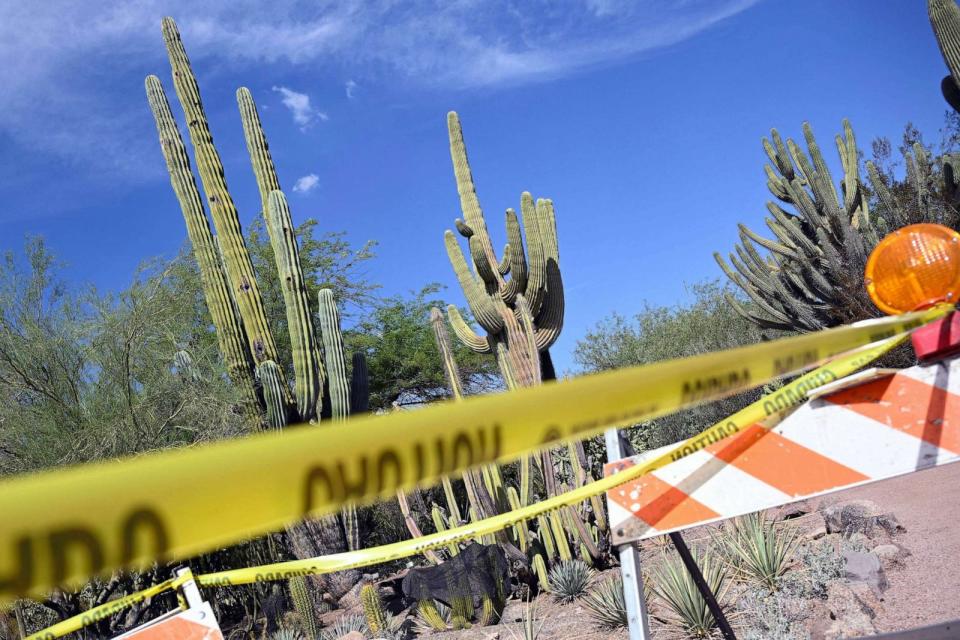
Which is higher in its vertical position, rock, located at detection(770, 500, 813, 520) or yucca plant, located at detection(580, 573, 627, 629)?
yucca plant, located at detection(580, 573, 627, 629)

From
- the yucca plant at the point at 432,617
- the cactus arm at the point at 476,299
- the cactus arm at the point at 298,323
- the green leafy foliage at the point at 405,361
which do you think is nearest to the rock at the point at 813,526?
the yucca plant at the point at 432,617

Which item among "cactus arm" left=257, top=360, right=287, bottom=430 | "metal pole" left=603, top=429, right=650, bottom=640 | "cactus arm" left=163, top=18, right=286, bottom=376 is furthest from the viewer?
"cactus arm" left=163, top=18, right=286, bottom=376

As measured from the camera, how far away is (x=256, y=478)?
0.87m

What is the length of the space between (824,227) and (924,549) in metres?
11.6

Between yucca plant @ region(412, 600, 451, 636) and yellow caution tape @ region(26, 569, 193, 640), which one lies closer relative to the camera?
yellow caution tape @ region(26, 569, 193, 640)

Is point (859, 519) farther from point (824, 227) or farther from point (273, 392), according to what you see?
point (824, 227)

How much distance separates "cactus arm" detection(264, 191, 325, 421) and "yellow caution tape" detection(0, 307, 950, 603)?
8759mm

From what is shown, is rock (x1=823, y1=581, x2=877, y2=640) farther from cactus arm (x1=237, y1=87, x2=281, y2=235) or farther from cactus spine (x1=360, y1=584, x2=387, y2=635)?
cactus arm (x1=237, y1=87, x2=281, y2=235)

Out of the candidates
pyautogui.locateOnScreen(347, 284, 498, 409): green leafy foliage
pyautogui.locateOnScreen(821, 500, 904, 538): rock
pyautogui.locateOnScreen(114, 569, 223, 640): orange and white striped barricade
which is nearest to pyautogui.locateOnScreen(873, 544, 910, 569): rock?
pyautogui.locateOnScreen(821, 500, 904, 538): rock

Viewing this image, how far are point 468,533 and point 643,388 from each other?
170 centimetres

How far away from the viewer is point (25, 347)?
29.0 ft

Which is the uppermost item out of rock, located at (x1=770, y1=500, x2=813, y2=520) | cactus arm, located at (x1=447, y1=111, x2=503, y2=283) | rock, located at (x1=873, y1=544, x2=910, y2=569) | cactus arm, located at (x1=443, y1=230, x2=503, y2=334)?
cactus arm, located at (x1=447, y1=111, x2=503, y2=283)

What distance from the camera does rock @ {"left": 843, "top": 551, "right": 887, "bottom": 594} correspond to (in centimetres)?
516

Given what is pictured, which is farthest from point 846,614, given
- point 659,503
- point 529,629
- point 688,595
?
point 659,503
